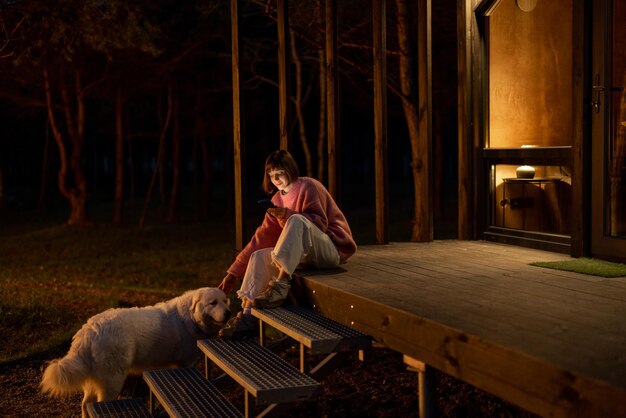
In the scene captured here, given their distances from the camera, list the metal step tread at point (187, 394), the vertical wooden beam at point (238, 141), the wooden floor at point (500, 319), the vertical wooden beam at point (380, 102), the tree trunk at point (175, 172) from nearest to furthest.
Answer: the wooden floor at point (500, 319) < the metal step tread at point (187, 394) < the vertical wooden beam at point (380, 102) < the vertical wooden beam at point (238, 141) < the tree trunk at point (175, 172)

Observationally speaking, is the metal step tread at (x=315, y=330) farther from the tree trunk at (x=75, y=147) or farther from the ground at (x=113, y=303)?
the tree trunk at (x=75, y=147)

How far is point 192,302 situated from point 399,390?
185 centimetres

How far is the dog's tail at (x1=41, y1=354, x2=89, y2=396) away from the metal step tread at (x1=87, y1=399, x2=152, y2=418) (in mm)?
185

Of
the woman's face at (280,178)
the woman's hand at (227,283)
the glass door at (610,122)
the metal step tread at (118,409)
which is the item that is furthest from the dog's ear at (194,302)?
the glass door at (610,122)

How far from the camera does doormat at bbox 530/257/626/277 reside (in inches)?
233

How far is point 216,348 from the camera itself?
18.6 ft

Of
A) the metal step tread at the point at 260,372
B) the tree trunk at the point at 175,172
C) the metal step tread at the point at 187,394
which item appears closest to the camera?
the metal step tread at the point at 260,372

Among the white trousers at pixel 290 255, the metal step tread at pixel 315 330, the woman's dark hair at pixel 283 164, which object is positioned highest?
the woman's dark hair at pixel 283 164

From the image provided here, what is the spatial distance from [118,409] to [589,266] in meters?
3.53

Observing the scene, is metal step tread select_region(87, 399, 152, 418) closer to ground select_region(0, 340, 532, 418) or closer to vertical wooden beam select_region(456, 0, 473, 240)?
ground select_region(0, 340, 532, 418)

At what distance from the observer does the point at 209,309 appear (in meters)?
5.98

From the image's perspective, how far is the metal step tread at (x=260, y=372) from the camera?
4531 millimetres

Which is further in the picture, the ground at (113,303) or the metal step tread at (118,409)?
the ground at (113,303)

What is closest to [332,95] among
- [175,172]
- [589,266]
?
[589,266]
